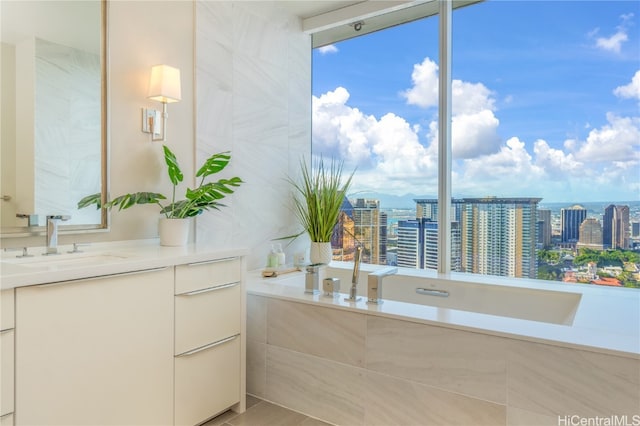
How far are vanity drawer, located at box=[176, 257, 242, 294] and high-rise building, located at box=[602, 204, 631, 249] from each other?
213 centimetres

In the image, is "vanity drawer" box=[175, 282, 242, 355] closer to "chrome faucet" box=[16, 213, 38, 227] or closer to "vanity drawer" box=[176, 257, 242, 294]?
"vanity drawer" box=[176, 257, 242, 294]

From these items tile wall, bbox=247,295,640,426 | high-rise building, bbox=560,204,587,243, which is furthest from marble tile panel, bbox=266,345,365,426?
high-rise building, bbox=560,204,587,243

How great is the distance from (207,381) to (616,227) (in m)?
2.42

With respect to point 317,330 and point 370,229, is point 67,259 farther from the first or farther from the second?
point 370,229

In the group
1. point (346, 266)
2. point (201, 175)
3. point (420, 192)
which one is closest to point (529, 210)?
point (420, 192)

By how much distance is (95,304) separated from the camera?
1511mm

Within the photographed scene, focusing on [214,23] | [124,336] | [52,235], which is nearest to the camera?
[124,336]

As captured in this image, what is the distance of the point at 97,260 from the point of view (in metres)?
1.78

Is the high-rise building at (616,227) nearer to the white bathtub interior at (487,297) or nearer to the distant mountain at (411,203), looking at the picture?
the distant mountain at (411,203)

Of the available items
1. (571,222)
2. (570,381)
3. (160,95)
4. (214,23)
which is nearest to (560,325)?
(570,381)

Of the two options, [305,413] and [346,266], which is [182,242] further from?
[346,266]

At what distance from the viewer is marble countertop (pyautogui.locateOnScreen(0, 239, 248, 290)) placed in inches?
53.4

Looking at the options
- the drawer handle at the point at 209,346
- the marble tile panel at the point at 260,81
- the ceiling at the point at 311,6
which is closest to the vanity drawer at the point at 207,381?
the drawer handle at the point at 209,346

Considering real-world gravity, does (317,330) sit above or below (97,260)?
below
